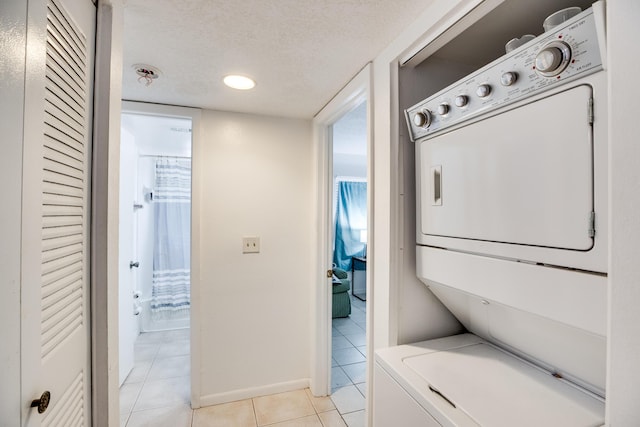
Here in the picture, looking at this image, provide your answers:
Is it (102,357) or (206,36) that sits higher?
(206,36)

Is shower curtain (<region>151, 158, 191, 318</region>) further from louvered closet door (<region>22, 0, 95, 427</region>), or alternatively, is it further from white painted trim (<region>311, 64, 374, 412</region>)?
louvered closet door (<region>22, 0, 95, 427</region>)

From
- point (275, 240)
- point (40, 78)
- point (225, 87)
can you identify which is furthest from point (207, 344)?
point (40, 78)

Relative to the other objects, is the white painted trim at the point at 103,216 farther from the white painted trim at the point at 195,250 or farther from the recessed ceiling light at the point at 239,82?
the white painted trim at the point at 195,250

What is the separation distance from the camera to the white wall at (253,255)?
2.13m

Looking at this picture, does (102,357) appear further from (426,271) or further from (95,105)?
(426,271)

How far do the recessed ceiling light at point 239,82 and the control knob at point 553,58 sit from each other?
1.39 metres

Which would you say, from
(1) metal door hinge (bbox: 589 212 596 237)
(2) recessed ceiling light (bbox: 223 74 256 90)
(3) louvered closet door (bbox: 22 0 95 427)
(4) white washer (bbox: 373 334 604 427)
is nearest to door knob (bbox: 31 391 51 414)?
(3) louvered closet door (bbox: 22 0 95 427)

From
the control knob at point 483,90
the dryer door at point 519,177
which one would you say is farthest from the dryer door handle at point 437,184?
the control knob at point 483,90

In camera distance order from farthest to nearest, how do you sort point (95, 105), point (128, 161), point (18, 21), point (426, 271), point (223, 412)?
point (128, 161)
point (223, 412)
point (426, 271)
point (95, 105)
point (18, 21)

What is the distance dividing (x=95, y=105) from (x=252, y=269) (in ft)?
4.91

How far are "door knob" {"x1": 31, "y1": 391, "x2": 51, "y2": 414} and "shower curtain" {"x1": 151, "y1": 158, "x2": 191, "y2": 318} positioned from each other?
2985 millimetres

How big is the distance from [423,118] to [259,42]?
79 centimetres

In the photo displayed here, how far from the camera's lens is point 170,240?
11.8ft

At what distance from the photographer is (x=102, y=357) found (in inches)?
39.1
